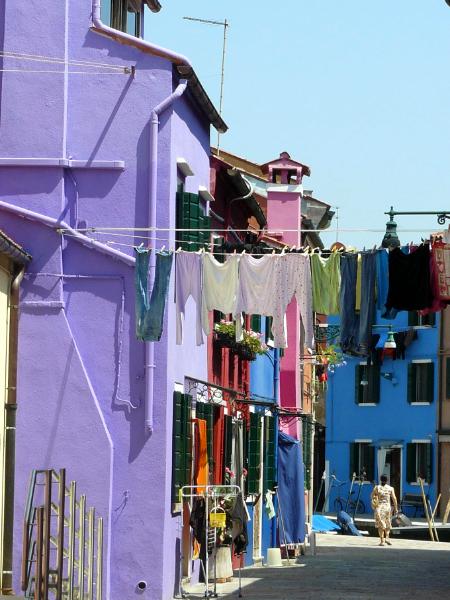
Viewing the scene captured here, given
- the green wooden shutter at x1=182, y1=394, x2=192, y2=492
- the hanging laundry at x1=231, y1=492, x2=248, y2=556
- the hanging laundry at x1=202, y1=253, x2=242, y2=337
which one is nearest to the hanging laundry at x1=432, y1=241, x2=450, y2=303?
the hanging laundry at x1=202, y1=253, x2=242, y2=337

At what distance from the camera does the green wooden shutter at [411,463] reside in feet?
214

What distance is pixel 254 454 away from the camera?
3372cm

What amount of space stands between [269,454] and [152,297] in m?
12.2

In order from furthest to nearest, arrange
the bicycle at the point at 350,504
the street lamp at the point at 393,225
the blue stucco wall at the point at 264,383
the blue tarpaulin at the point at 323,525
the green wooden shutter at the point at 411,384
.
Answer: the green wooden shutter at the point at 411,384 < the bicycle at the point at 350,504 < the blue tarpaulin at the point at 323,525 < the blue stucco wall at the point at 264,383 < the street lamp at the point at 393,225

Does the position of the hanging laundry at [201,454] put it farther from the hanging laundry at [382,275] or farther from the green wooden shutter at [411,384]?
the green wooden shutter at [411,384]

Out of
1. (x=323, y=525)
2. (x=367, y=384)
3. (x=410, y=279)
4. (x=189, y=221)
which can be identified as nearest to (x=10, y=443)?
(x=189, y=221)

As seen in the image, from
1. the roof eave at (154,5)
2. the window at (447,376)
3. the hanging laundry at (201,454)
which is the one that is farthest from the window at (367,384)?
the hanging laundry at (201,454)

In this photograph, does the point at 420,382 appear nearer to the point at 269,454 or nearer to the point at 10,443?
the point at 269,454

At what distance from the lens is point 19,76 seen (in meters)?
24.8

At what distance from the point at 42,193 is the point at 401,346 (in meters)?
42.7

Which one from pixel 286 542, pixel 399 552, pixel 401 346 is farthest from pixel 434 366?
pixel 286 542

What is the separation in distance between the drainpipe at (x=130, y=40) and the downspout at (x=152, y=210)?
439 millimetres

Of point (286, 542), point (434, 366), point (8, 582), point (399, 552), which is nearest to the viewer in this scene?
point (8, 582)

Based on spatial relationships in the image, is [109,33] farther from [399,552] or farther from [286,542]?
[399,552]
